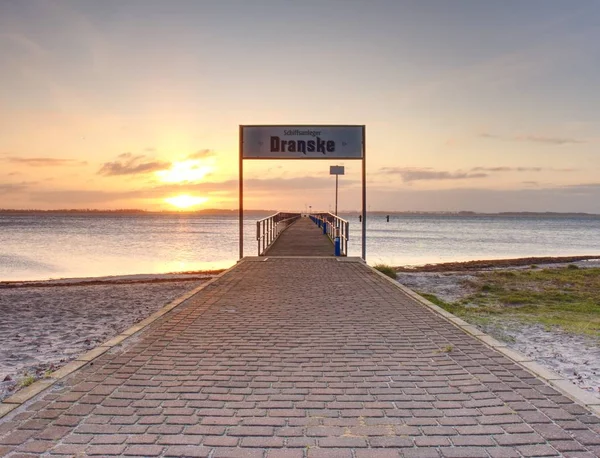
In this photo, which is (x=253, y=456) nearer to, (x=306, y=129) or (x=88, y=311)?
(x=88, y=311)

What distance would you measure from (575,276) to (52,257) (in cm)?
3089

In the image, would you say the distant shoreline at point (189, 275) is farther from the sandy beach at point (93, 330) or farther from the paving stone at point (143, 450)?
the paving stone at point (143, 450)

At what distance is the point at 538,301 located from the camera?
43.3 feet

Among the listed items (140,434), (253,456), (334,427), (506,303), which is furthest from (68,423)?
(506,303)

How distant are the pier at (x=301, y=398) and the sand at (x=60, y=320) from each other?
4.43ft

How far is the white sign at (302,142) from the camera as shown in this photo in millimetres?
16500

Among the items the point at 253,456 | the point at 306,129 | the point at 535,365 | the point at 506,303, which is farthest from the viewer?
the point at 306,129

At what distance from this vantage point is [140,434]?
356 centimetres

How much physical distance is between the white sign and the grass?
18.2ft

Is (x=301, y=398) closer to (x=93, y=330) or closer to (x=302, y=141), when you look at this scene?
(x=93, y=330)

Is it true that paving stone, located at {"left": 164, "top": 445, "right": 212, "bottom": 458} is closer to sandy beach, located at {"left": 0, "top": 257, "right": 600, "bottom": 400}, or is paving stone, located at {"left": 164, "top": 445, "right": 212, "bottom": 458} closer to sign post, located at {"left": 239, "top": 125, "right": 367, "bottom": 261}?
sandy beach, located at {"left": 0, "top": 257, "right": 600, "bottom": 400}

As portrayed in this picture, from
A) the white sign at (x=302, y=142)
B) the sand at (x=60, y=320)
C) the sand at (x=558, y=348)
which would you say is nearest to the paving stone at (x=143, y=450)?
the sand at (x=60, y=320)

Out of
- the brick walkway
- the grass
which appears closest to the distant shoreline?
the grass

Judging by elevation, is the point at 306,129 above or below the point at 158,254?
above
